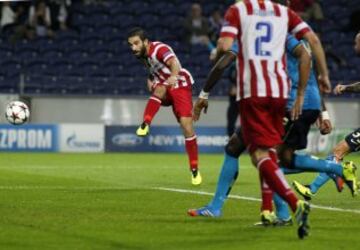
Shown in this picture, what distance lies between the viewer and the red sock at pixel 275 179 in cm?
823

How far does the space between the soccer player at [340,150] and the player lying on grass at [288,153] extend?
4.52 feet

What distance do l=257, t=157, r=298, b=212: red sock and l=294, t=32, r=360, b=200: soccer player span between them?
3546mm

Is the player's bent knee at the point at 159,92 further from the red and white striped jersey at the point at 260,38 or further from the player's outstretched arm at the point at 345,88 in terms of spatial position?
the red and white striped jersey at the point at 260,38

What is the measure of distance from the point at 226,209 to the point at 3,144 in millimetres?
14991

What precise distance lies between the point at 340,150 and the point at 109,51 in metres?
16.3

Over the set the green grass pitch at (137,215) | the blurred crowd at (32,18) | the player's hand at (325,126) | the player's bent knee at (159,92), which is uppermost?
the blurred crowd at (32,18)

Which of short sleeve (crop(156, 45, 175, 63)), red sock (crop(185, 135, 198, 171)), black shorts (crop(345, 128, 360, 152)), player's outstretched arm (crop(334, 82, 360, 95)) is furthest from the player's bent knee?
Result: player's outstretched arm (crop(334, 82, 360, 95))

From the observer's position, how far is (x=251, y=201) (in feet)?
39.7

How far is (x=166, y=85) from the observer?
15.0m

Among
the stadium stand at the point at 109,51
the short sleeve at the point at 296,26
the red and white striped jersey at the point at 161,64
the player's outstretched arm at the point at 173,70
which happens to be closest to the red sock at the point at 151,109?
the red and white striped jersey at the point at 161,64

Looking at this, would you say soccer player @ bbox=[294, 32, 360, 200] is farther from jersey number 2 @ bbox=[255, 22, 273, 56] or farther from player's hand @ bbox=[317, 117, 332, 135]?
jersey number 2 @ bbox=[255, 22, 273, 56]

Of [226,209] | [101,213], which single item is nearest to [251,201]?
[226,209]

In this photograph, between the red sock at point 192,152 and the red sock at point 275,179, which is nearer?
the red sock at point 275,179

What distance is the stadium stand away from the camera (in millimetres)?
26391
